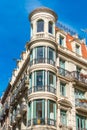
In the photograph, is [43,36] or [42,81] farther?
[43,36]

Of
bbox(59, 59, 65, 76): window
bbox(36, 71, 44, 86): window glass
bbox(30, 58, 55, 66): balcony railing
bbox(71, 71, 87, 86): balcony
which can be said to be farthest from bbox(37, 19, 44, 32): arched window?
bbox(71, 71, 87, 86): balcony

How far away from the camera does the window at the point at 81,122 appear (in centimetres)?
4789

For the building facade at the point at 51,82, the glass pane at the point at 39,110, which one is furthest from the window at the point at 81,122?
the glass pane at the point at 39,110

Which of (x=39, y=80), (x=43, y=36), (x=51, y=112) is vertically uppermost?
(x=43, y=36)

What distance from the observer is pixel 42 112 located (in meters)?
44.0

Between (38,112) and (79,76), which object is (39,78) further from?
(79,76)

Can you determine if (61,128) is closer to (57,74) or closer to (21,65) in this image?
(57,74)

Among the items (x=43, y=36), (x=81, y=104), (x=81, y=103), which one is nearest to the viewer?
(x=43, y=36)

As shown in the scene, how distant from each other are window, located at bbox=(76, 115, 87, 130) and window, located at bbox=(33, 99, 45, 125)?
6.29 meters

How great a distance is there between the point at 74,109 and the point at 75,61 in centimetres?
793

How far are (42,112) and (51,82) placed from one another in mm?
4745

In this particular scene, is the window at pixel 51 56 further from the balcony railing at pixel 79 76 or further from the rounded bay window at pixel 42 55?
the balcony railing at pixel 79 76

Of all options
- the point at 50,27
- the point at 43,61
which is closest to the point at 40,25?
the point at 50,27

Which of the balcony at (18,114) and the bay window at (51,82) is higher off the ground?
the bay window at (51,82)
